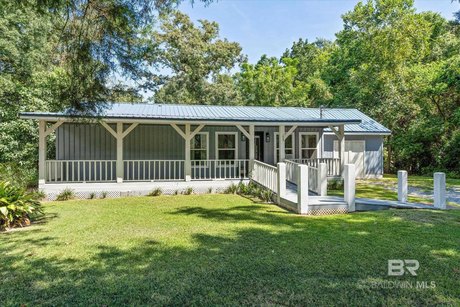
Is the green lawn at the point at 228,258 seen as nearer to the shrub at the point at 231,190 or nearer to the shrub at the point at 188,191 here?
the shrub at the point at 188,191

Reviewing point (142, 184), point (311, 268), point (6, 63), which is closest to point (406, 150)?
point (142, 184)

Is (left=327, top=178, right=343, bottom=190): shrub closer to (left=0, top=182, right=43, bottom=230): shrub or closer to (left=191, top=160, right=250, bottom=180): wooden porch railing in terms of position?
(left=191, top=160, right=250, bottom=180): wooden porch railing

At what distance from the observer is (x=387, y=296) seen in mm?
Result: 3092

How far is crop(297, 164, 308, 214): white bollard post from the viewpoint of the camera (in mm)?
7223

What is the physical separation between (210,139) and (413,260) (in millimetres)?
9753

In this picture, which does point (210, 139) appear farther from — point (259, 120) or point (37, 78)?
point (37, 78)

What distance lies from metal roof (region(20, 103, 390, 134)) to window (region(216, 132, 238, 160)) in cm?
100

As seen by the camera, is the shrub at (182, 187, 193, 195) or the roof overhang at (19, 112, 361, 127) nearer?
the roof overhang at (19, 112, 361, 127)

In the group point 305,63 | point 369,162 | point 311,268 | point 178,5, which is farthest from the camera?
point 305,63

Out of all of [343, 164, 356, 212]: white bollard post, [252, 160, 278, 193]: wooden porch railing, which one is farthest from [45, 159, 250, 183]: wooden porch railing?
[343, 164, 356, 212]: white bollard post

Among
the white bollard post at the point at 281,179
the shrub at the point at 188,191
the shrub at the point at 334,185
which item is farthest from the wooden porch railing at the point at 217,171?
the shrub at the point at 334,185

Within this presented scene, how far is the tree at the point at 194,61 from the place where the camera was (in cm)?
2370

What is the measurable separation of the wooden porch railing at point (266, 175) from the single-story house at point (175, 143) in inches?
25.0

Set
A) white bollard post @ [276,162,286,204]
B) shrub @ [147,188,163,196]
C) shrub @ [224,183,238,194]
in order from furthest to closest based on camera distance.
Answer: shrub @ [224,183,238,194]
shrub @ [147,188,163,196]
white bollard post @ [276,162,286,204]
